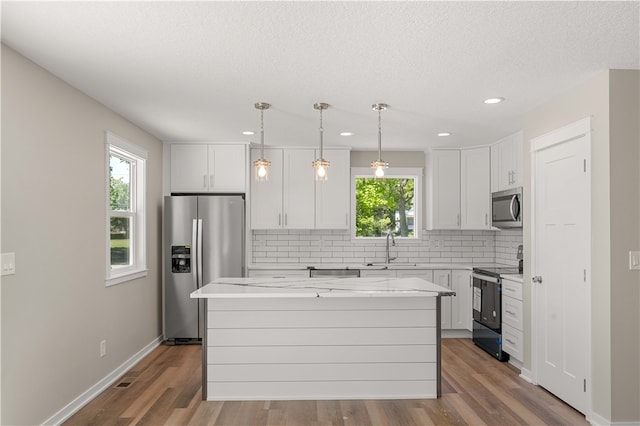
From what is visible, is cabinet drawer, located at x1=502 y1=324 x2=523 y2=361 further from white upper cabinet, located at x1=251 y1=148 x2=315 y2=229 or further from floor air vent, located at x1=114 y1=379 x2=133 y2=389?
floor air vent, located at x1=114 y1=379 x2=133 y2=389

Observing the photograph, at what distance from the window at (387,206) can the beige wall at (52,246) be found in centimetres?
A: 323

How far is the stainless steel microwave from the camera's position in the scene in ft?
16.0

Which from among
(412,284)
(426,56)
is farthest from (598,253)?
(426,56)

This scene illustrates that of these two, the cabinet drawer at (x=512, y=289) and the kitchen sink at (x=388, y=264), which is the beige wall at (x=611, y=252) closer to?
the cabinet drawer at (x=512, y=289)

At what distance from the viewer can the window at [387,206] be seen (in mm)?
6434

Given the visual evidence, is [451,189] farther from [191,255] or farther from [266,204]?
[191,255]

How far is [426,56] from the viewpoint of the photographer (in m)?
2.82

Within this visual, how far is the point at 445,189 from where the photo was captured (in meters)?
6.09

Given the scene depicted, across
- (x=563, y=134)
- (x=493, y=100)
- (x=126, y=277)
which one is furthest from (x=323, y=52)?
(x=126, y=277)

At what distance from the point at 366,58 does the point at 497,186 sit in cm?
337

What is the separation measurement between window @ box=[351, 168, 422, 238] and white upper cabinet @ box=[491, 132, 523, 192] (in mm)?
1071

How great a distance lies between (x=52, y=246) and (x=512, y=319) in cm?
398

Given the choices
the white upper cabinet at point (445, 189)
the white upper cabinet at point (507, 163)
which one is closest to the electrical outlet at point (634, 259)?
the white upper cabinet at point (507, 163)

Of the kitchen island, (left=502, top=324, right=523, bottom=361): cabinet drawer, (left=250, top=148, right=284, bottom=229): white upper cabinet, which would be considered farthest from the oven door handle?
(left=250, top=148, right=284, bottom=229): white upper cabinet
